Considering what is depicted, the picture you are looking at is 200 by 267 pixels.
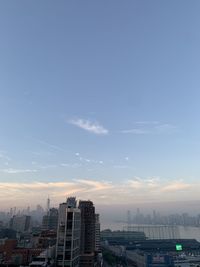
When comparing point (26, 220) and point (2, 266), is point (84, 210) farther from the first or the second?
point (26, 220)

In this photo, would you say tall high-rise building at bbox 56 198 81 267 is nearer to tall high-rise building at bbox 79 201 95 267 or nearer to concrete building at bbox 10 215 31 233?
tall high-rise building at bbox 79 201 95 267

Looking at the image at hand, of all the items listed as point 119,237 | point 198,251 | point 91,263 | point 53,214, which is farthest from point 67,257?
point 119,237

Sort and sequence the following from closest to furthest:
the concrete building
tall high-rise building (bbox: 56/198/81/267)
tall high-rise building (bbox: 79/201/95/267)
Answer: tall high-rise building (bbox: 56/198/81/267)
tall high-rise building (bbox: 79/201/95/267)
the concrete building

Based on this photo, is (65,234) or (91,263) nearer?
(65,234)

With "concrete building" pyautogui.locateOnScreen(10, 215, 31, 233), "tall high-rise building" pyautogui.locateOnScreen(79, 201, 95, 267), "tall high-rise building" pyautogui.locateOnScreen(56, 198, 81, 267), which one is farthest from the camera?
"concrete building" pyautogui.locateOnScreen(10, 215, 31, 233)

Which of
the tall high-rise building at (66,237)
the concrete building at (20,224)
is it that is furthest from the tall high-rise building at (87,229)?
the concrete building at (20,224)

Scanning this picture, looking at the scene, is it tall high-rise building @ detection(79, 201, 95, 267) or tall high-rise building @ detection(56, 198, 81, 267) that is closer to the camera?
tall high-rise building @ detection(56, 198, 81, 267)

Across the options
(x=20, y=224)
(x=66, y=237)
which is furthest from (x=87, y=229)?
(x=20, y=224)

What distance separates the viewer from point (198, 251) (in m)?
96.7

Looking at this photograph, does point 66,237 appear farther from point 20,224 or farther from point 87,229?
point 20,224

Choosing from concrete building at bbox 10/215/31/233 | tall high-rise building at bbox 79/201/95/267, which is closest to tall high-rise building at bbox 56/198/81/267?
tall high-rise building at bbox 79/201/95/267

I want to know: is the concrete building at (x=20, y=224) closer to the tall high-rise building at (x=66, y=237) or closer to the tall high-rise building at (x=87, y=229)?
the tall high-rise building at (x=87, y=229)

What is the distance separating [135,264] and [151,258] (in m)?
44.8

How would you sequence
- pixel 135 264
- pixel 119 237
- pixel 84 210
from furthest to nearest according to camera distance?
pixel 119 237 → pixel 135 264 → pixel 84 210
